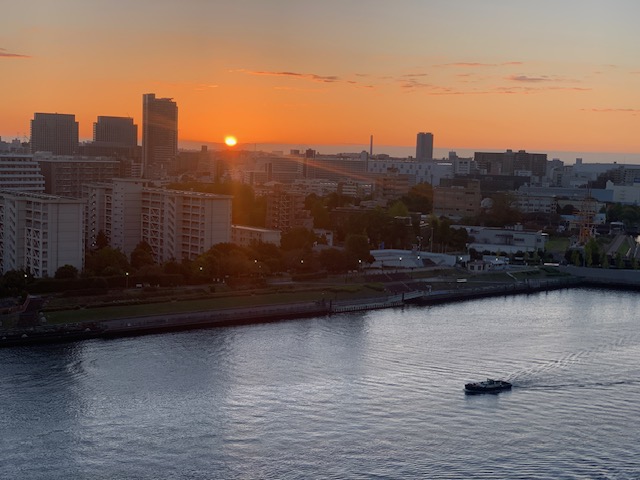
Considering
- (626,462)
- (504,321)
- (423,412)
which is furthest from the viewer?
(504,321)

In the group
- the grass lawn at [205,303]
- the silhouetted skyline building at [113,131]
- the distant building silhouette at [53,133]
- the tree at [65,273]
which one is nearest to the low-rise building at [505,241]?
the grass lawn at [205,303]

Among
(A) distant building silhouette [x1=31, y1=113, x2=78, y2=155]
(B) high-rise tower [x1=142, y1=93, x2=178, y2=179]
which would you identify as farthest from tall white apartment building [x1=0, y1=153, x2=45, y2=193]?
(B) high-rise tower [x1=142, y1=93, x2=178, y2=179]

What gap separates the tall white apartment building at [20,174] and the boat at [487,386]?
29.6 ft

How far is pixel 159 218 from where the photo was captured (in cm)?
1196

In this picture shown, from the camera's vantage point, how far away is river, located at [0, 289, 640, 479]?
4969 mm

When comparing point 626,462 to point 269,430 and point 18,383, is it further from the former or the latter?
point 18,383

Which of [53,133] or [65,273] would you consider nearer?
[65,273]

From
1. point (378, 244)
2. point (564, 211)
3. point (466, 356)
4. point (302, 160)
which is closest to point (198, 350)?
point (466, 356)

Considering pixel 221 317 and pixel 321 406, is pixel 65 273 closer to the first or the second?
pixel 221 317

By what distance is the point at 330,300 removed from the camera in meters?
10.1

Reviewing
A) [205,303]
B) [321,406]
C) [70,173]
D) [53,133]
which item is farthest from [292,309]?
[53,133]

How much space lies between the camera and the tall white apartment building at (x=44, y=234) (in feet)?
32.0

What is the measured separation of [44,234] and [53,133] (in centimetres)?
1815

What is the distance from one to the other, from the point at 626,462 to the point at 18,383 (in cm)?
394
